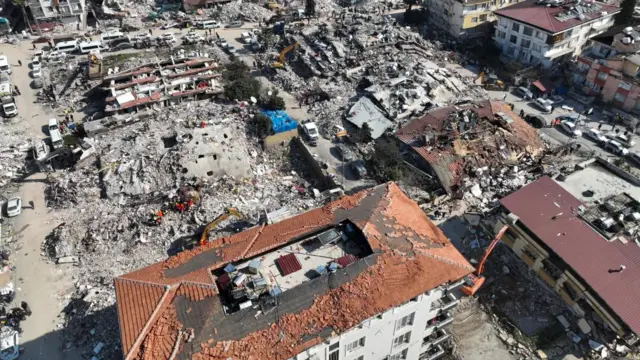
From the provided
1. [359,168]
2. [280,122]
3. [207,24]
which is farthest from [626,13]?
[207,24]

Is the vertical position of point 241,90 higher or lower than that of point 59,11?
lower

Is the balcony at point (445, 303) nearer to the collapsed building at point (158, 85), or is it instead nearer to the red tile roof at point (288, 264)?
the red tile roof at point (288, 264)

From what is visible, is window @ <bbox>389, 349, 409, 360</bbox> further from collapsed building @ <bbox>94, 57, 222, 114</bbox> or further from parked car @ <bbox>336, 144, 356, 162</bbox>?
collapsed building @ <bbox>94, 57, 222, 114</bbox>

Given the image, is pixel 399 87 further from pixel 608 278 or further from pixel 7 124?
pixel 7 124

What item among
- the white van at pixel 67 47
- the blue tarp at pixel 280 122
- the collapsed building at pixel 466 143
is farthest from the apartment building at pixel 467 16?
the white van at pixel 67 47

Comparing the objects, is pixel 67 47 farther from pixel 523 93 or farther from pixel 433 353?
pixel 433 353

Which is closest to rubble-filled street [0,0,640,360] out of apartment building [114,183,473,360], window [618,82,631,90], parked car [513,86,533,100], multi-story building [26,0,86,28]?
apartment building [114,183,473,360]

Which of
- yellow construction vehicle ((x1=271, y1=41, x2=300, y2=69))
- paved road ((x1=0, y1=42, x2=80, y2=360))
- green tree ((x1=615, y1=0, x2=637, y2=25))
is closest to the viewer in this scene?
paved road ((x1=0, y1=42, x2=80, y2=360))
